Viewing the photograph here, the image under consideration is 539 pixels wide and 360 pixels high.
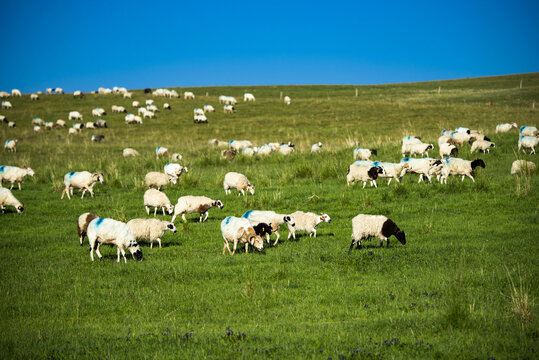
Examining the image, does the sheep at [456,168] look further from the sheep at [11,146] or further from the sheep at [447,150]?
the sheep at [11,146]

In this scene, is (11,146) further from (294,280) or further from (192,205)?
(294,280)

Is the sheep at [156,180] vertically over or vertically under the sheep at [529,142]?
under

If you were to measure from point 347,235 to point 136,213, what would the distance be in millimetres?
9360

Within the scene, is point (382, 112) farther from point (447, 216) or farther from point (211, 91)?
point (211, 91)

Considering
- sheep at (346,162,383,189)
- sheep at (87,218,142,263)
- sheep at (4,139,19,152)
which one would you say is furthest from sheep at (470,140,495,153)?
sheep at (4,139,19,152)

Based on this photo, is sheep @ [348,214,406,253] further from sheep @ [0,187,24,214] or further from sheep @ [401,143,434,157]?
sheep @ [401,143,434,157]

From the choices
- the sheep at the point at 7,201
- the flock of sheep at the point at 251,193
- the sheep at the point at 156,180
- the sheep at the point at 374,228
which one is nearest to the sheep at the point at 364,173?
the flock of sheep at the point at 251,193

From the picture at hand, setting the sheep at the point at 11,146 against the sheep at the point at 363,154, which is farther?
the sheep at the point at 11,146

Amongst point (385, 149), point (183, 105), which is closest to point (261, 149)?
point (385, 149)

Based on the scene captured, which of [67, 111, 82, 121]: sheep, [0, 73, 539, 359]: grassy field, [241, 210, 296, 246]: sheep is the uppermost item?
[67, 111, 82, 121]: sheep

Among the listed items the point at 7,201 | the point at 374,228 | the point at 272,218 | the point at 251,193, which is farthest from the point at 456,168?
the point at 7,201

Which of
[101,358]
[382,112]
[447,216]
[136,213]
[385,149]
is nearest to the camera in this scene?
[101,358]

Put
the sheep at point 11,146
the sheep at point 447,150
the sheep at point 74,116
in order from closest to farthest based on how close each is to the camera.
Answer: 1. the sheep at point 447,150
2. the sheep at point 11,146
3. the sheep at point 74,116

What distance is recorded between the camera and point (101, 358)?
22.2 feet
